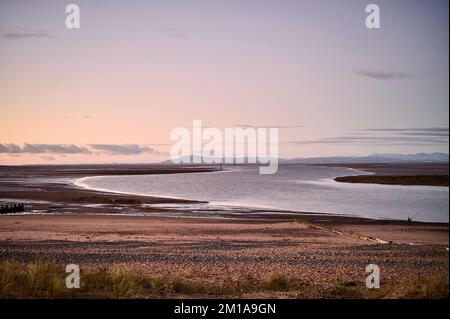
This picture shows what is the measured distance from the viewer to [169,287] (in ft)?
34.7

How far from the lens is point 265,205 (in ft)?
132

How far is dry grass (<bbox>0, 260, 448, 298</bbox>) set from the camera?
9.52 metres

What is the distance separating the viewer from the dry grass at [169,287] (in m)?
9.52

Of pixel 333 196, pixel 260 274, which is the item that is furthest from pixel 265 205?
pixel 260 274
